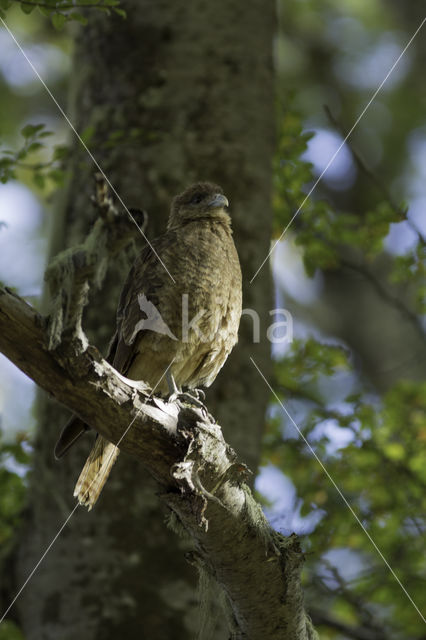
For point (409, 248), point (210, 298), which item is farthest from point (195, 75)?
point (210, 298)

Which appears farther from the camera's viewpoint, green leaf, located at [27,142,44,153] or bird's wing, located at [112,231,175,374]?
green leaf, located at [27,142,44,153]

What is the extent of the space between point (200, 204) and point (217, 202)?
117mm

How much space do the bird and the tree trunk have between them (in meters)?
0.72

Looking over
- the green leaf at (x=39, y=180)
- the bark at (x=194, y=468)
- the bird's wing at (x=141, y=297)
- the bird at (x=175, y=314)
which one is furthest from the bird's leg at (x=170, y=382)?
the green leaf at (x=39, y=180)

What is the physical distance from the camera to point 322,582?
16.5ft

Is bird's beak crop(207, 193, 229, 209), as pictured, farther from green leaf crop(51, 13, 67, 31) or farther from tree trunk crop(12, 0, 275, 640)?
green leaf crop(51, 13, 67, 31)

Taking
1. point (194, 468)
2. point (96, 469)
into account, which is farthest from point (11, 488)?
point (194, 468)

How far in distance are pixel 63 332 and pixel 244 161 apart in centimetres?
282

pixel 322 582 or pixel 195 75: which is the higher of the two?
pixel 195 75

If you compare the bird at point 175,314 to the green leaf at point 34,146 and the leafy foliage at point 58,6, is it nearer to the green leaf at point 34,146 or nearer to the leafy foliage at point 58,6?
the green leaf at point 34,146

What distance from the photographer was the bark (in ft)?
7.80

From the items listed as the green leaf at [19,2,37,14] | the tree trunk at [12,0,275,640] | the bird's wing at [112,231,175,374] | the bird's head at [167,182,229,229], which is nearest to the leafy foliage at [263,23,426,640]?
the tree trunk at [12,0,275,640]

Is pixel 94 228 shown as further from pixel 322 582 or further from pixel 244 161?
pixel 322 582

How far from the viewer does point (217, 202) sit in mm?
3844
